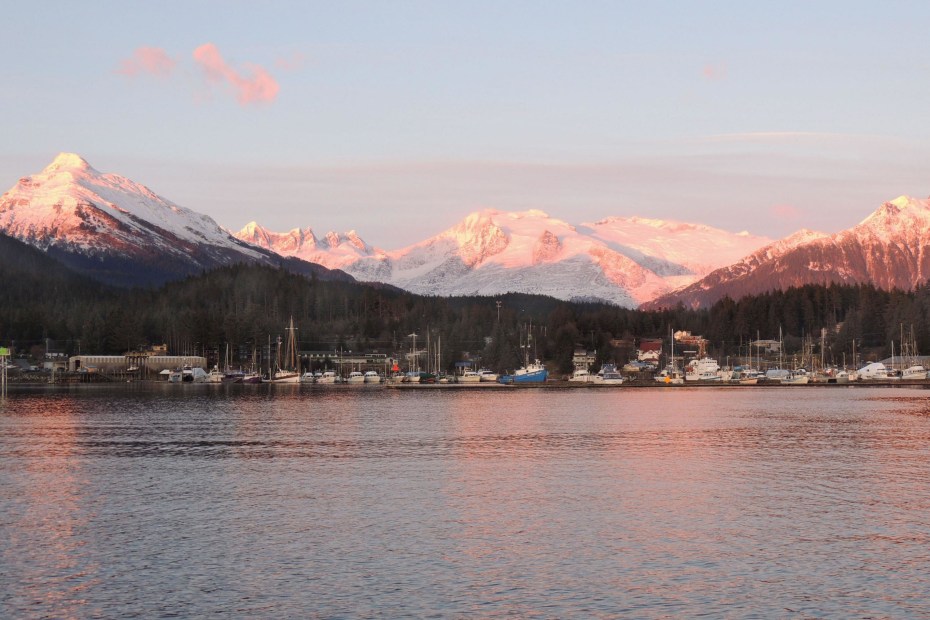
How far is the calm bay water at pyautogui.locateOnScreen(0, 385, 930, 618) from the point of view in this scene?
35250 millimetres

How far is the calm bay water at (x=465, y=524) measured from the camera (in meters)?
35.2

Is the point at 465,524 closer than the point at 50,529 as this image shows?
No

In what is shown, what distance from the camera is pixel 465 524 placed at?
47.6 meters

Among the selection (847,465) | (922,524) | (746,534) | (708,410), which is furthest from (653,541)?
(708,410)

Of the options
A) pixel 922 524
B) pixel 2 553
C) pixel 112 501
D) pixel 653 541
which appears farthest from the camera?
pixel 112 501

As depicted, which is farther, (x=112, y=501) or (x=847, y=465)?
(x=847, y=465)

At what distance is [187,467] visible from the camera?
68.1 metres

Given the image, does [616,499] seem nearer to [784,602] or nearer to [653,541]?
[653,541]

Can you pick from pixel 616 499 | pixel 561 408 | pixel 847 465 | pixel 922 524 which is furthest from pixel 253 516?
pixel 561 408

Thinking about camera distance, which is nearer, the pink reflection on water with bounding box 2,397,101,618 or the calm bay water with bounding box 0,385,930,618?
the calm bay water with bounding box 0,385,930,618

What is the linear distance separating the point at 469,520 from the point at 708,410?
89.7m

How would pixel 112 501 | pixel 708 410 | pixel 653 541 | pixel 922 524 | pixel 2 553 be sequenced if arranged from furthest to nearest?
pixel 708 410
pixel 112 501
pixel 922 524
pixel 653 541
pixel 2 553

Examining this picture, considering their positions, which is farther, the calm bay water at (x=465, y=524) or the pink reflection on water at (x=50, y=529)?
the pink reflection on water at (x=50, y=529)

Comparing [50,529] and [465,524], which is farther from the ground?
[50,529]
